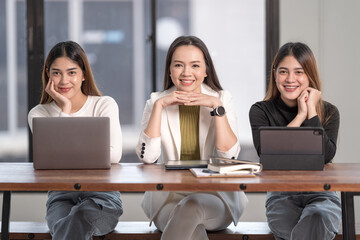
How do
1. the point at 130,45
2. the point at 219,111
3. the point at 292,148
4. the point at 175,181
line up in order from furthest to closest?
1. the point at 130,45
2. the point at 219,111
3. the point at 292,148
4. the point at 175,181

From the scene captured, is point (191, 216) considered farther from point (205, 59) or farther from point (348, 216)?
point (205, 59)

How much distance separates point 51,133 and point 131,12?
2.82m

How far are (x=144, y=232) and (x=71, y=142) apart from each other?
60cm

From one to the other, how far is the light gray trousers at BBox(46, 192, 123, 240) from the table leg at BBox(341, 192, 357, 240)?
1021mm

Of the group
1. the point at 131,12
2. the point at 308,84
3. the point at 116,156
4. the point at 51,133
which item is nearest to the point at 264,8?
the point at 131,12

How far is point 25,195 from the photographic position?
15.4 ft

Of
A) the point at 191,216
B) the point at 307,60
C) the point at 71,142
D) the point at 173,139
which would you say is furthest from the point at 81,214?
the point at 307,60

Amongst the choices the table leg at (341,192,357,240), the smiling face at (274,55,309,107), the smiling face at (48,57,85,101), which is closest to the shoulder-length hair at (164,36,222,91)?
the smiling face at (274,55,309,107)

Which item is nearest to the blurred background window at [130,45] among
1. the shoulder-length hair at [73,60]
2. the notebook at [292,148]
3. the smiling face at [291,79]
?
the shoulder-length hair at [73,60]

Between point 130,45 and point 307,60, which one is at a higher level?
point 130,45

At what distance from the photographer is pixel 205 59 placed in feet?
9.57

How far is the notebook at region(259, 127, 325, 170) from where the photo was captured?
7.91ft

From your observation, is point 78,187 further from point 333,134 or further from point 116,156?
point 333,134

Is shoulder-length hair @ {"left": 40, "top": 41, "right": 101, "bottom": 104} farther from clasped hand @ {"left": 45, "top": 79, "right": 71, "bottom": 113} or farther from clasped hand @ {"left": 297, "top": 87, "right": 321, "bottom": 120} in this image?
clasped hand @ {"left": 297, "top": 87, "right": 321, "bottom": 120}
